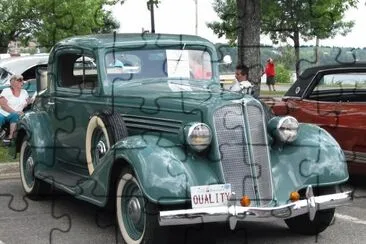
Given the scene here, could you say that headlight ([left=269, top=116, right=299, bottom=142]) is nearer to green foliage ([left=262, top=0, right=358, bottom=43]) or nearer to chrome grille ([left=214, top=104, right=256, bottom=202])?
chrome grille ([left=214, top=104, right=256, bottom=202])

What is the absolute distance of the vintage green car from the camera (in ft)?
16.9

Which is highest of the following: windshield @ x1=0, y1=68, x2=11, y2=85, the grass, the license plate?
windshield @ x1=0, y1=68, x2=11, y2=85

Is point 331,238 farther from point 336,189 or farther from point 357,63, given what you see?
point 357,63

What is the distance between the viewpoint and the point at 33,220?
6.81 m

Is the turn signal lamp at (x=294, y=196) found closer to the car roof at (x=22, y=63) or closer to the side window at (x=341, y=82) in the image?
the side window at (x=341, y=82)

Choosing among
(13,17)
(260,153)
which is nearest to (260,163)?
(260,153)

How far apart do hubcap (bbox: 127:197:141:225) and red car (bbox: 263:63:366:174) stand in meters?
3.49

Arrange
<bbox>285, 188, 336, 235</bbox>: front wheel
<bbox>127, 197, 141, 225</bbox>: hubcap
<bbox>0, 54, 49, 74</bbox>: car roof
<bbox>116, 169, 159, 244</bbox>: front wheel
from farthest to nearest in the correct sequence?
<bbox>0, 54, 49, 74</bbox>: car roof → <bbox>285, 188, 336, 235</bbox>: front wheel → <bbox>127, 197, 141, 225</bbox>: hubcap → <bbox>116, 169, 159, 244</bbox>: front wheel

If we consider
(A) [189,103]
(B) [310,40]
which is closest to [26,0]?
(B) [310,40]

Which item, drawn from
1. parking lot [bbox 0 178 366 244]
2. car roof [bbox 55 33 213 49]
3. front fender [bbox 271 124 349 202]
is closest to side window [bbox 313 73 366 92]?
parking lot [bbox 0 178 366 244]

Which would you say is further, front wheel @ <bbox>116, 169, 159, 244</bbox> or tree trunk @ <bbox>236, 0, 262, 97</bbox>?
tree trunk @ <bbox>236, 0, 262, 97</bbox>

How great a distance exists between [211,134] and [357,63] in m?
3.89

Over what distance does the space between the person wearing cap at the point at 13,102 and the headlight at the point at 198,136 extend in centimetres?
665
